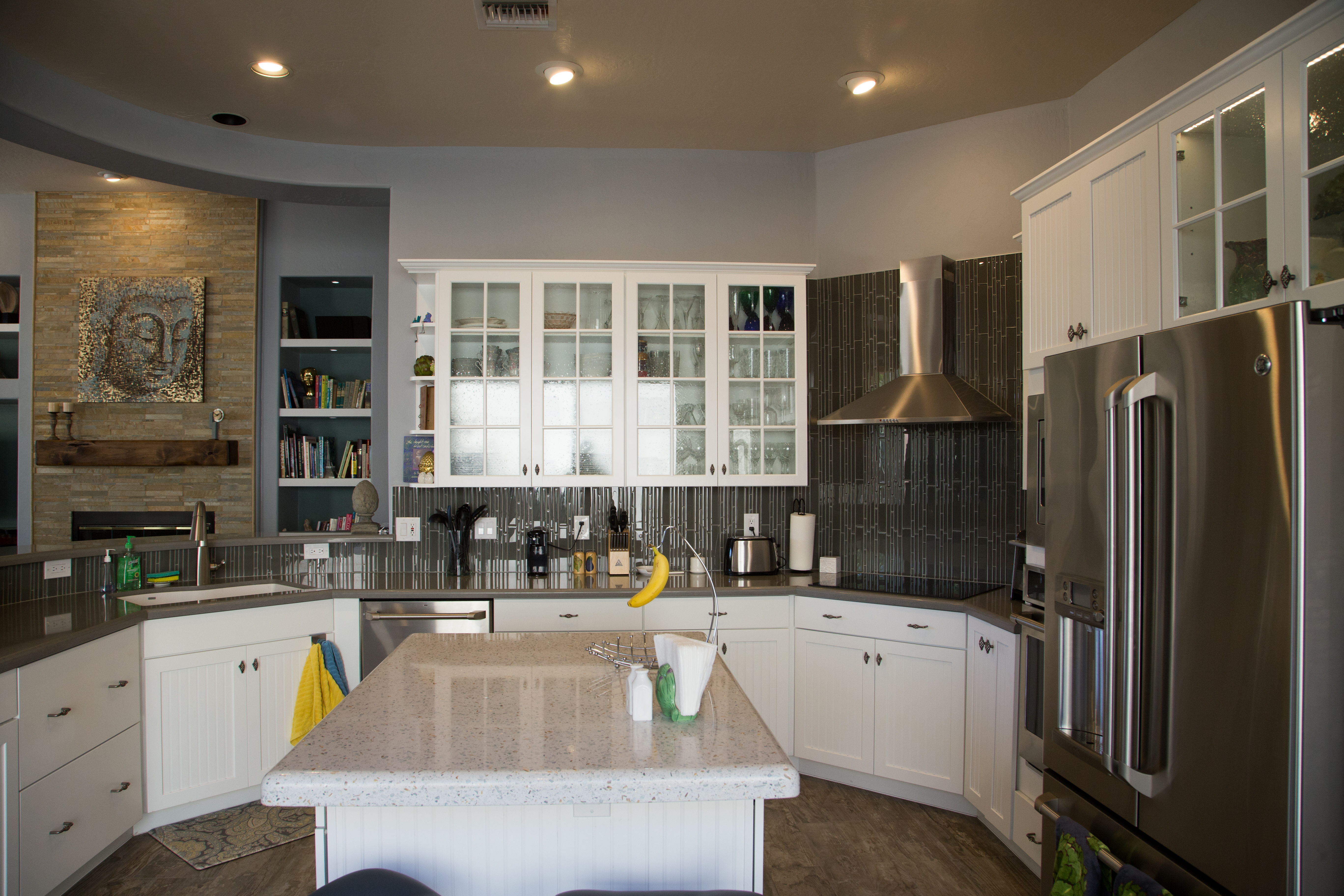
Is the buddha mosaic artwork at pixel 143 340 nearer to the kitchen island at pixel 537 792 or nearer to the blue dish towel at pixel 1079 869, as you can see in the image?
the kitchen island at pixel 537 792

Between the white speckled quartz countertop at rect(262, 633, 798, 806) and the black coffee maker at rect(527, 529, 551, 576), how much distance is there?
1800 millimetres

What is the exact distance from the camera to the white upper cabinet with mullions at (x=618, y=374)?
3.88 m

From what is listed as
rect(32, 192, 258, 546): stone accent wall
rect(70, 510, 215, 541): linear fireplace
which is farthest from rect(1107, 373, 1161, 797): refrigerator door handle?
rect(70, 510, 215, 541): linear fireplace

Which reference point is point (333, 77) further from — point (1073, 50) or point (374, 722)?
point (1073, 50)

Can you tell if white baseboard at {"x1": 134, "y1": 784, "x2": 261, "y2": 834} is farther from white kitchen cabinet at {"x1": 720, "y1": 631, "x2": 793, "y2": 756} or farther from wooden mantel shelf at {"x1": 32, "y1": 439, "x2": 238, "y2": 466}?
wooden mantel shelf at {"x1": 32, "y1": 439, "x2": 238, "y2": 466}

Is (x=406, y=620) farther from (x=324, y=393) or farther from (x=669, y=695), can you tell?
(x=324, y=393)

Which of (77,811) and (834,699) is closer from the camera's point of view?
(77,811)

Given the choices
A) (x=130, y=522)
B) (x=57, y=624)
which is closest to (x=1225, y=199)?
(x=57, y=624)

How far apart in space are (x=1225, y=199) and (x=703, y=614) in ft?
7.99

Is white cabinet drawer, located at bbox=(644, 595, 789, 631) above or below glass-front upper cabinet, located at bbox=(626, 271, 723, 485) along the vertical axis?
below

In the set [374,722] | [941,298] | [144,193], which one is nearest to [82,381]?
[144,193]

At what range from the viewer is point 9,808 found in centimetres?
227

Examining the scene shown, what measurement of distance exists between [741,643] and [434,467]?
171 cm

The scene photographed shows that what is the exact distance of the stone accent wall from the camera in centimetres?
554
